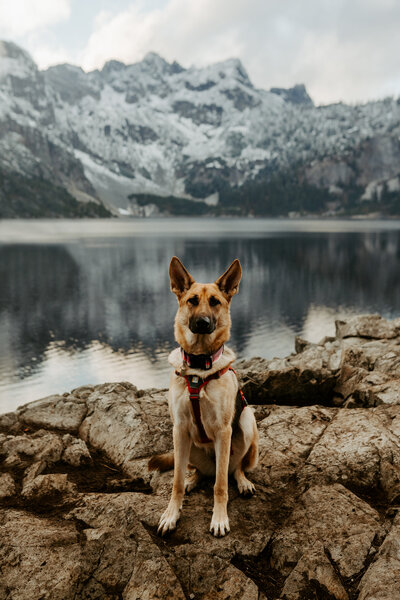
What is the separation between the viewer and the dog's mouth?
5324 millimetres

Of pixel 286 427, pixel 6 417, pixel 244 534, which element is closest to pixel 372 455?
pixel 286 427

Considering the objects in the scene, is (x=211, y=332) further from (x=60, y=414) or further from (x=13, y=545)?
(x=60, y=414)

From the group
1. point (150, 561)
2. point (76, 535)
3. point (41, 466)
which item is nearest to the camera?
point (150, 561)

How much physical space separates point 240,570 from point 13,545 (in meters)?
2.66

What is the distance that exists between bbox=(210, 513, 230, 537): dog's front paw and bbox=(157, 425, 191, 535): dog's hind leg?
0.48 meters

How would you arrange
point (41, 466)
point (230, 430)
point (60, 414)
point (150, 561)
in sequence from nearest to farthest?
point (150, 561) → point (230, 430) → point (41, 466) → point (60, 414)

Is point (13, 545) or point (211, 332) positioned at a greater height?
point (211, 332)

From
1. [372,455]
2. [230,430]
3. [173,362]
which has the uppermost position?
[173,362]

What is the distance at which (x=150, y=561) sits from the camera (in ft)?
15.5

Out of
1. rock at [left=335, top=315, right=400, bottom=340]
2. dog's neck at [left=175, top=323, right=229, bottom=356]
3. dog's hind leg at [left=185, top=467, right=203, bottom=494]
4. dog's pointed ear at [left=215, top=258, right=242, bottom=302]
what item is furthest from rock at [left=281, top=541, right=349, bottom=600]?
rock at [left=335, top=315, right=400, bottom=340]

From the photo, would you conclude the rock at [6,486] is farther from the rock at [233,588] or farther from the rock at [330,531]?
the rock at [330,531]

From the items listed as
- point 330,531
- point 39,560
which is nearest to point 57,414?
point 39,560

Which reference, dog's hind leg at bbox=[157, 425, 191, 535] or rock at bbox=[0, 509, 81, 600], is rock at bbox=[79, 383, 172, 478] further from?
rock at bbox=[0, 509, 81, 600]

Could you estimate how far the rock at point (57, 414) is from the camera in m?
9.65
